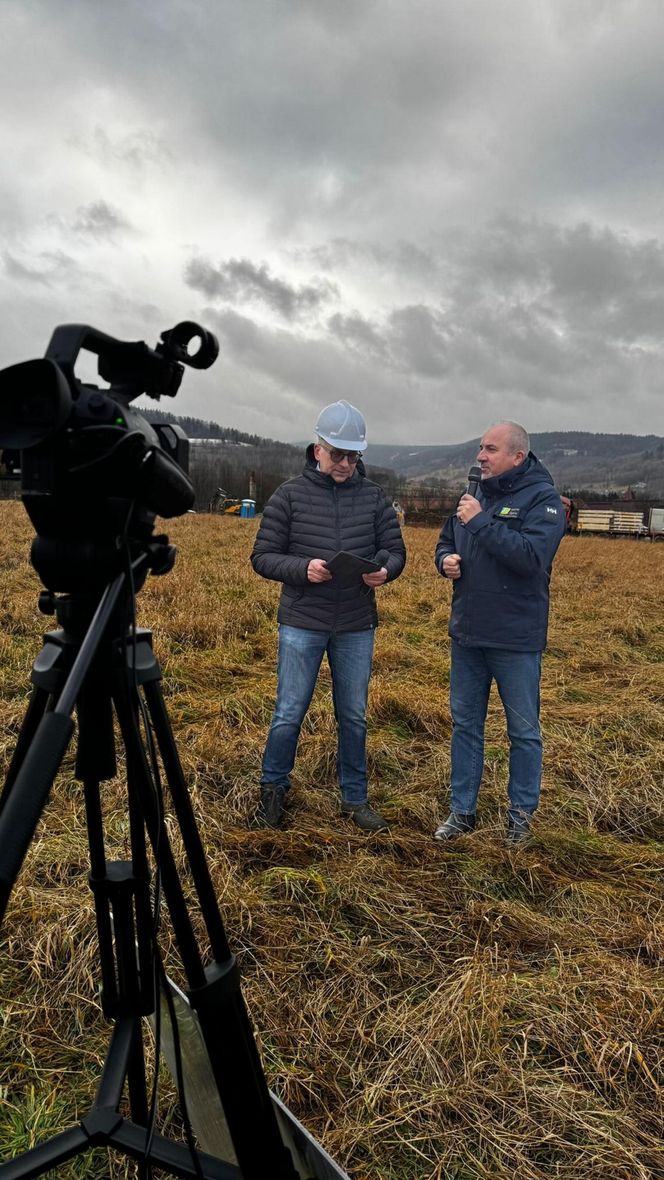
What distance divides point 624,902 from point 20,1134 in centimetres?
270

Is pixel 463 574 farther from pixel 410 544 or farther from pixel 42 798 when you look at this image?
pixel 410 544

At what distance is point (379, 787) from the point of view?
4.37 m

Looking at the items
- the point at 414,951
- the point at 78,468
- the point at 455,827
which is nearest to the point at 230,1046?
the point at 78,468

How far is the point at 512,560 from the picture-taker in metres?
3.46

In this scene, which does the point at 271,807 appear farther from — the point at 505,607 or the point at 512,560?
the point at 512,560

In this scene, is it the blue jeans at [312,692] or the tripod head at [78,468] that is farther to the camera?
the blue jeans at [312,692]

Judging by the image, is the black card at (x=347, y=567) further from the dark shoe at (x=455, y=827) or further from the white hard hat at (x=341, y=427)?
the dark shoe at (x=455, y=827)

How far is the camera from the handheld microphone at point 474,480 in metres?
3.74

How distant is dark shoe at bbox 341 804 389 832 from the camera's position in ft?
12.3

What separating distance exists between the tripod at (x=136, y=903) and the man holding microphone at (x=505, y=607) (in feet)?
7.74

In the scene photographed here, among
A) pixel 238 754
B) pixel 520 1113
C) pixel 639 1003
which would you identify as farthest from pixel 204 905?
pixel 238 754

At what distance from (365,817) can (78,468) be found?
3.11 meters

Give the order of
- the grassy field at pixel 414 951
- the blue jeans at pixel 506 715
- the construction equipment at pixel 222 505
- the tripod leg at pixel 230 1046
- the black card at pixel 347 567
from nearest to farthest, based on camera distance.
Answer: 1. the tripod leg at pixel 230 1046
2. the grassy field at pixel 414 951
3. the black card at pixel 347 567
4. the blue jeans at pixel 506 715
5. the construction equipment at pixel 222 505

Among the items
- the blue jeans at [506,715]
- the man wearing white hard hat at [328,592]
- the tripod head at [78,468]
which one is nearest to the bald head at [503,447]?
the man wearing white hard hat at [328,592]
